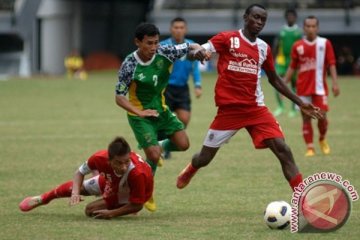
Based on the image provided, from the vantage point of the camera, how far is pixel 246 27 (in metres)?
10.5

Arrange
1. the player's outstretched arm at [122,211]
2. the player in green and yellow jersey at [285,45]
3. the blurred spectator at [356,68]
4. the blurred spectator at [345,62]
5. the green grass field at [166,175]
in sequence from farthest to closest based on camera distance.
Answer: the blurred spectator at [345,62]
the blurred spectator at [356,68]
the player in green and yellow jersey at [285,45]
the player's outstretched arm at [122,211]
the green grass field at [166,175]

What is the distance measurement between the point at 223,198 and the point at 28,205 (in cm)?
230

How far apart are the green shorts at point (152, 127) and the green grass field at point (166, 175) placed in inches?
29.6

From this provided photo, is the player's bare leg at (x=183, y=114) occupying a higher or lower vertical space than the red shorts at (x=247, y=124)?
lower

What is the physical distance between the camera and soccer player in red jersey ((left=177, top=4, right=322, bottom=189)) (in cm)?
1038

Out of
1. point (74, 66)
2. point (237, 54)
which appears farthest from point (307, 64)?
point (74, 66)

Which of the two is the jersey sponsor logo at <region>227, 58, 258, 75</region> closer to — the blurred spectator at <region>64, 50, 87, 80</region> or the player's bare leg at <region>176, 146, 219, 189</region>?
the player's bare leg at <region>176, 146, 219, 189</region>

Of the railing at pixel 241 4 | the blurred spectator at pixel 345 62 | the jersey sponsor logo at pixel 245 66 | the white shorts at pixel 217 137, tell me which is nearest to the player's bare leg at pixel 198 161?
the white shorts at pixel 217 137

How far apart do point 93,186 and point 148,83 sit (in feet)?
3.98

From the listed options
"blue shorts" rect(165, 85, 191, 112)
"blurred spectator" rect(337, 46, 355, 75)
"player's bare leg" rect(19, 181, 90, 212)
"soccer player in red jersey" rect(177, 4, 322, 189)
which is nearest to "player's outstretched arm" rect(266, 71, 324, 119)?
"soccer player in red jersey" rect(177, 4, 322, 189)

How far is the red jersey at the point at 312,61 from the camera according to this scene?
1577 centimetres

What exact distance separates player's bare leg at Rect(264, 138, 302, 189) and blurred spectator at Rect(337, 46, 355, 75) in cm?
3379

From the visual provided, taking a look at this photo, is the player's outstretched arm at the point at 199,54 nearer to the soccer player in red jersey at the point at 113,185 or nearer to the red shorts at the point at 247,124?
the red shorts at the point at 247,124

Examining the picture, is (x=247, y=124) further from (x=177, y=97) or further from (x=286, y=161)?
(x=177, y=97)
